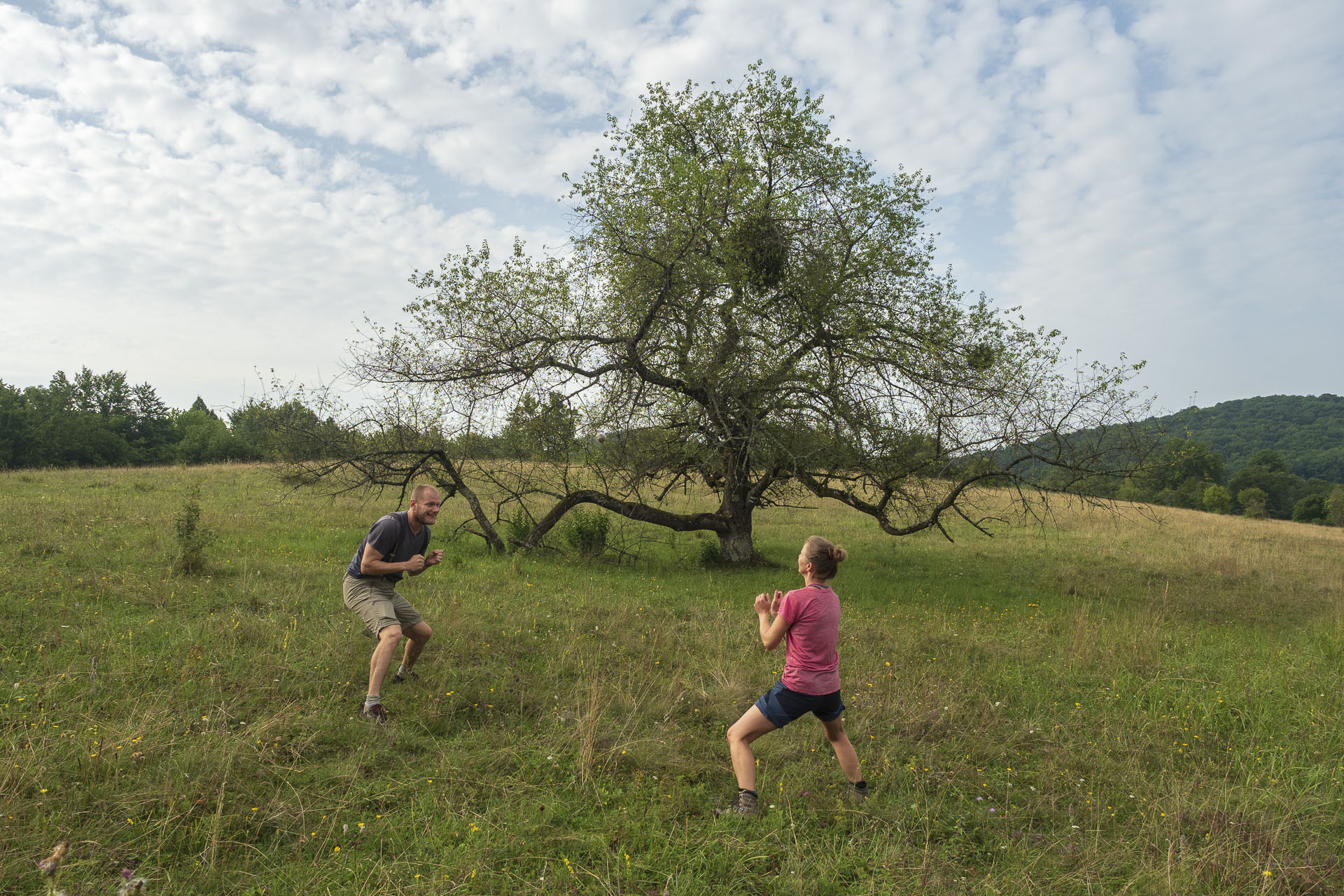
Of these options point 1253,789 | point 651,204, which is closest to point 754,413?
point 651,204

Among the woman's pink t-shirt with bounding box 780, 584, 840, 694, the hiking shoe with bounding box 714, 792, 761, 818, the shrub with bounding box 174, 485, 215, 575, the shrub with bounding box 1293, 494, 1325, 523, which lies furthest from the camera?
the shrub with bounding box 1293, 494, 1325, 523

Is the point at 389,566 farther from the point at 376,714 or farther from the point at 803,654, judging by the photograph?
the point at 803,654

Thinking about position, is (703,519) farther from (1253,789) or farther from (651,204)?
(1253,789)

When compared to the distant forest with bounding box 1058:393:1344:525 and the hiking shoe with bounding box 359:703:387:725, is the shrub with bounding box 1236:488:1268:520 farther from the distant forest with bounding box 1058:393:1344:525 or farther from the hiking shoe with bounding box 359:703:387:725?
the hiking shoe with bounding box 359:703:387:725

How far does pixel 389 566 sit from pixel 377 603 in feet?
1.23

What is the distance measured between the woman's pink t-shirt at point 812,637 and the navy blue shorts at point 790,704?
43 millimetres

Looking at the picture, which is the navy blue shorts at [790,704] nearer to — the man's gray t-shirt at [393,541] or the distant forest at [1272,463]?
the man's gray t-shirt at [393,541]

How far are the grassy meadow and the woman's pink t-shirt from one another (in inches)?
37.4

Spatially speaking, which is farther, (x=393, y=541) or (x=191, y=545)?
(x=191, y=545)

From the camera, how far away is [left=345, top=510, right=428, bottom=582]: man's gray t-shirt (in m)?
5.97

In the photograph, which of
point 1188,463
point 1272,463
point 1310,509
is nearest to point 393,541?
point 1188,463

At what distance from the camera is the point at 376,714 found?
557cm

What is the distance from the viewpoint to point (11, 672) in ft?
19.4

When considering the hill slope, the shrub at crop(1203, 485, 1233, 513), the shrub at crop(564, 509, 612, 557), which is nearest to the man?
the shrub at crop(564, 509, 612, 557)
